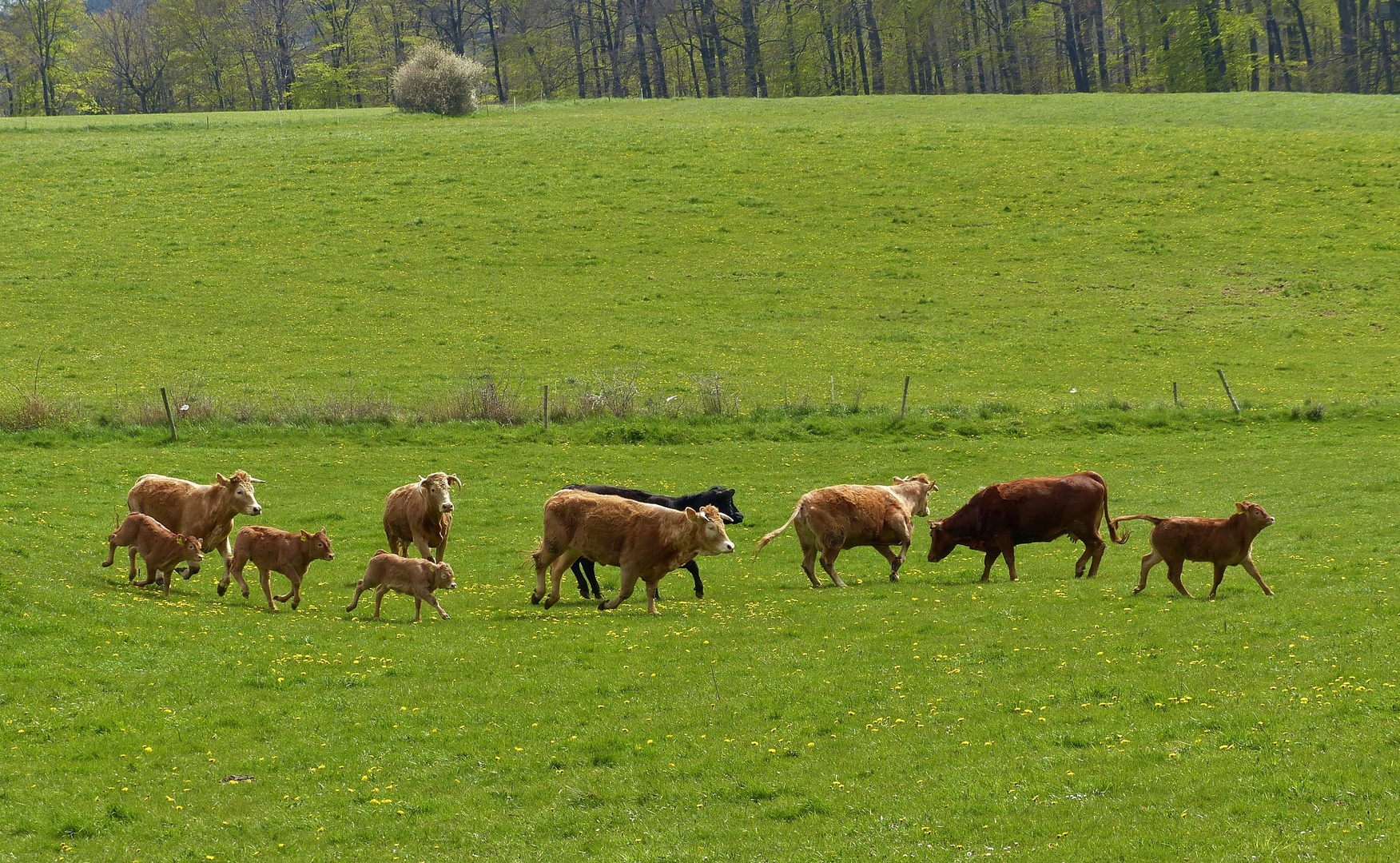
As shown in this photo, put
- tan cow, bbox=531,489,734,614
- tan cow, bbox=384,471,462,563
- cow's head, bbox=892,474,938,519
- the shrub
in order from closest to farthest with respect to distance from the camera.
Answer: tan cow, bbox=531,489,734,614 < tan cow, bbox=384,471,462,563 < cow's head, bbox=892,474,938,519 < the shrub

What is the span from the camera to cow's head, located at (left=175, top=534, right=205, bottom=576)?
18.9m

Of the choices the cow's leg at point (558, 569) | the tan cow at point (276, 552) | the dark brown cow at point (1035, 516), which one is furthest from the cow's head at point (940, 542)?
the tan cow at point (276, 552)

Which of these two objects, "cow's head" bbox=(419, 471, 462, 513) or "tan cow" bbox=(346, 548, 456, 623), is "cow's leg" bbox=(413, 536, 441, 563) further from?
"tan cow" bbox=(346, 548, 456, 623)

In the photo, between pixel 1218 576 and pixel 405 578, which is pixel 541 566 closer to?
pixel 405 578

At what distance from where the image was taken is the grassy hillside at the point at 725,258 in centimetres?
4288

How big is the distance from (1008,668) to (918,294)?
39.5 meters

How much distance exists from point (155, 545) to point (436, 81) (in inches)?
2922

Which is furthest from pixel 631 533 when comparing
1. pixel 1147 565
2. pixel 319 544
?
pixel 1147 565

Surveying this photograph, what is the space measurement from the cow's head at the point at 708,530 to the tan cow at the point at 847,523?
6.85 ft

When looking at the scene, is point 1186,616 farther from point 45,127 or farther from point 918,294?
point 45,127

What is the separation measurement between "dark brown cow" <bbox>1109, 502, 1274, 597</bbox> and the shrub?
255 feet

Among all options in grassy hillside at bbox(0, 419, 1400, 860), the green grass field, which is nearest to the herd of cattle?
grassy hillside at bbox(0, 419, 1400, 860)

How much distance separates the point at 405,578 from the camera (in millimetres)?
18172

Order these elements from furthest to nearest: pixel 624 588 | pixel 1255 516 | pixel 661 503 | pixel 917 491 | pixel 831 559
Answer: pixel 917 491, pixel 661 503, pixel 831 559, pixel 624 588, pixel 1255 516
